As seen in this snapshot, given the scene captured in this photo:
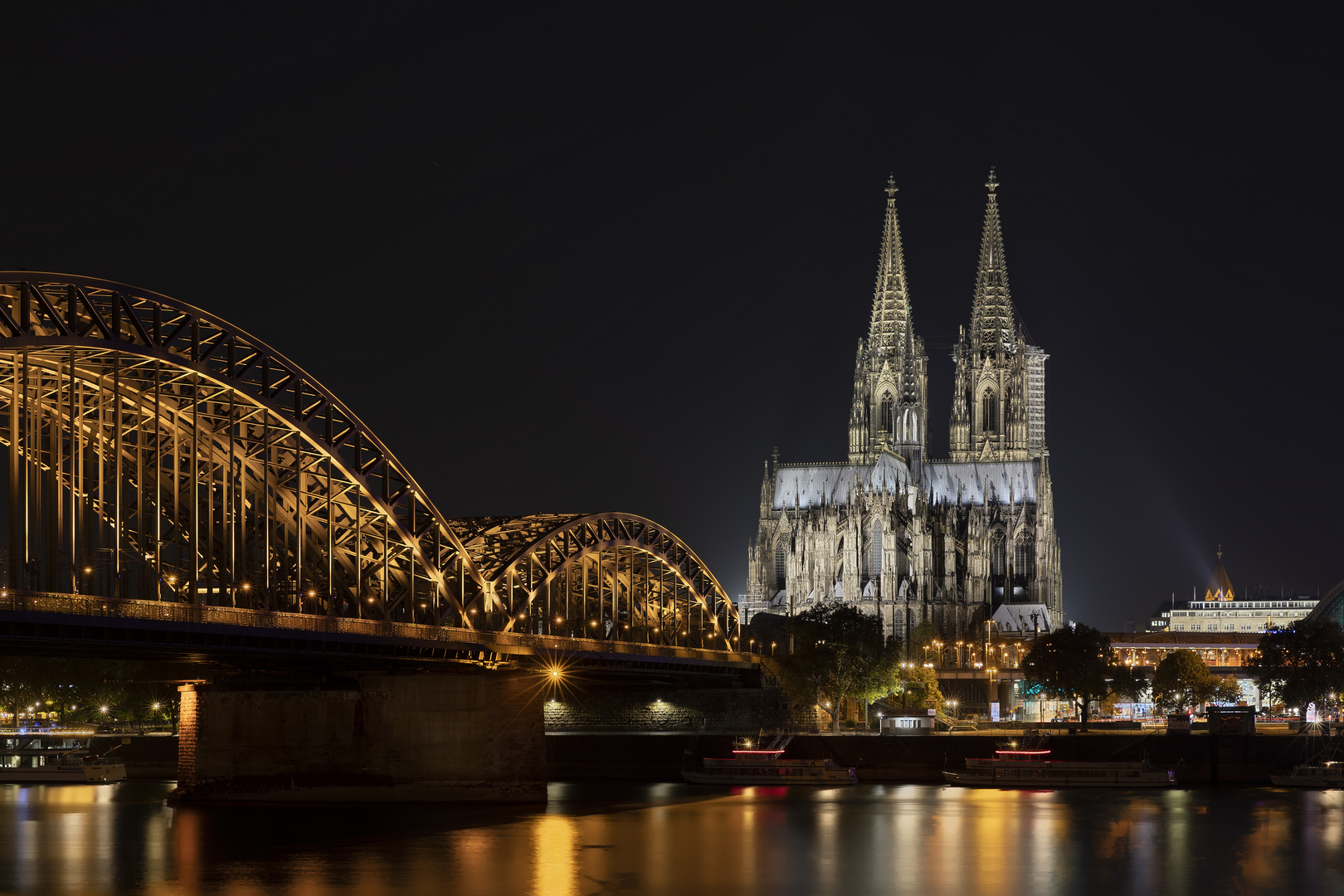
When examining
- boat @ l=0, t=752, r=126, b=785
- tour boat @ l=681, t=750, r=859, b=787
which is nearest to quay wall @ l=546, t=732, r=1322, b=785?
tour boat @ l=681, t=750, r=859, b=787

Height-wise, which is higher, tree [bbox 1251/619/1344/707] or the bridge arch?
the bridge arch

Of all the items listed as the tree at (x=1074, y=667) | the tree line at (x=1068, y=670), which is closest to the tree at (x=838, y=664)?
the tree line at (x=1068, y=670)

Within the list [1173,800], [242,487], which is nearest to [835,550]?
[1173,800]

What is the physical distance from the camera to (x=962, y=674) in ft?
613

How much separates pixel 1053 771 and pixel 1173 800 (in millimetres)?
12071

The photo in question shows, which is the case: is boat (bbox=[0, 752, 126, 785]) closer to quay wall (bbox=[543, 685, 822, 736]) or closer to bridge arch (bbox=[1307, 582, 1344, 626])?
quay wall (bbox=[543, 685, 822, 736])

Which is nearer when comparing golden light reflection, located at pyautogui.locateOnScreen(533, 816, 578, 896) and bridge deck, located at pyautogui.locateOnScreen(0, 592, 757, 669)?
bridge deck, located at pyautogui.locateOnScreen(0, 592, 757, 669)

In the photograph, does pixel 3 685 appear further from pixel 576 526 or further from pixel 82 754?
pixel 576 526

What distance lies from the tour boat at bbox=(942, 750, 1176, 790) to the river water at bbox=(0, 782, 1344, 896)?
6679 mm

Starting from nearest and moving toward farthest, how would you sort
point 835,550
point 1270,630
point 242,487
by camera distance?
point 242,487 < point 1270,630 < point 835,550

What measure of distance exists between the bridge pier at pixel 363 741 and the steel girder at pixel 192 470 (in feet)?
13.0

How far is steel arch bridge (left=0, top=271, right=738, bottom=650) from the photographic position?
5744cm

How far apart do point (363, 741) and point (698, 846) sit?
21184 millimetres

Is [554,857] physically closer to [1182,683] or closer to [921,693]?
[921,693]
